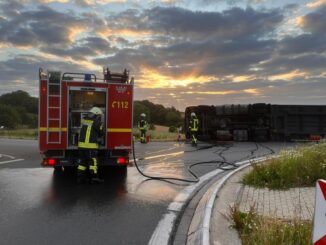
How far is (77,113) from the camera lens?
10.6m

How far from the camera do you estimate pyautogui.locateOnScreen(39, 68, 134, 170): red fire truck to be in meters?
9.70

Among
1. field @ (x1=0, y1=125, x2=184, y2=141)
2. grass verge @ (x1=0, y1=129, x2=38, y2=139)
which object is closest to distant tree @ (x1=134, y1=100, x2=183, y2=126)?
field @ (x1=0, y1=125, x2=184, y2=141)

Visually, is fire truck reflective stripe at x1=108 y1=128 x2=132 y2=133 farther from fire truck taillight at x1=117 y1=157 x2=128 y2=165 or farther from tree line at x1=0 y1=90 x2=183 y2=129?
tree line at x1=0 y1=90 x2=183 y2=129

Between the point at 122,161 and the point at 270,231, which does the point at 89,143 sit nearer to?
the point at 122,161

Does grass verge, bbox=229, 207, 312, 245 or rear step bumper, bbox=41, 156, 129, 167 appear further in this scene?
rear step bumper, bbox=41, 156, 129, 167

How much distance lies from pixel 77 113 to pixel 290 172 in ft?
18.1

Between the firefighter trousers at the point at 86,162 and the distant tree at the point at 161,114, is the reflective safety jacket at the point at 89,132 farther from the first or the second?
the distant tree at the point at 161,114

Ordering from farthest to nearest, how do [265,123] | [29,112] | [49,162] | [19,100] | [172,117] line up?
[19,100] < [29,112] < [172,117] < [265,123] < [49,162]

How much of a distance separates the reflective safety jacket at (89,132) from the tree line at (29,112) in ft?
186

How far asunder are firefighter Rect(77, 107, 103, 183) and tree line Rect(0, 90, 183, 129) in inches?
2231

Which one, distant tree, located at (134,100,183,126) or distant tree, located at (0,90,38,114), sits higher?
distant tree, located at (0,90,38,114)

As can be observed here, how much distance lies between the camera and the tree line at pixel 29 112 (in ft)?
240

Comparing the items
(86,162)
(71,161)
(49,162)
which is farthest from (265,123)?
(49,162)

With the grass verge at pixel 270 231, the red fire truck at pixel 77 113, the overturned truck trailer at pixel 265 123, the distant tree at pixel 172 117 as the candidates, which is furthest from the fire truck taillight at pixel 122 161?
the distant tree at pixel 172 117
